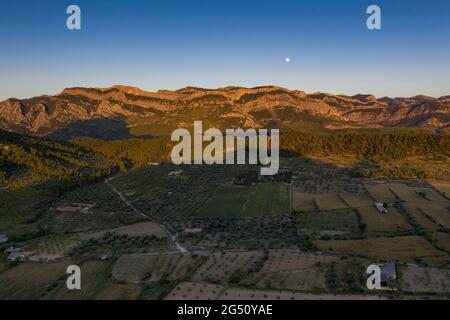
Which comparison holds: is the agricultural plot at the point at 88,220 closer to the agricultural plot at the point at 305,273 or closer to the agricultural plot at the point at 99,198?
the agricultural plot at the point at 99,198

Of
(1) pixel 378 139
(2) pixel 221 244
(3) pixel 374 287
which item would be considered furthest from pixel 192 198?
(1) pixel 378 139

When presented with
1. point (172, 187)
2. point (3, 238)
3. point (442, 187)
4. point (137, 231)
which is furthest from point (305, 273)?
point (172, 187)

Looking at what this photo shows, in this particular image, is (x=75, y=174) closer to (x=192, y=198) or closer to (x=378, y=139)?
(x=192, y=198)

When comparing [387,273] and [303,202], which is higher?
[387,273]

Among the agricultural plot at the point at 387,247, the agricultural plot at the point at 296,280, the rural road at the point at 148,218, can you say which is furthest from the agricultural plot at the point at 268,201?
the agricultural plot at the point at 296,280

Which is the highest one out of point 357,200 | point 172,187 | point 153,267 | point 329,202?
point 357,200

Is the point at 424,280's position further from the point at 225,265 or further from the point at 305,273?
the point at 225,265
